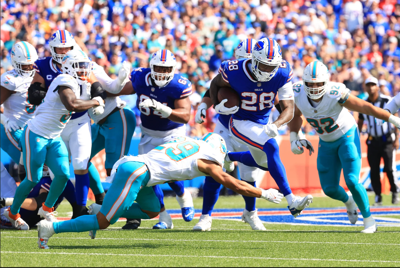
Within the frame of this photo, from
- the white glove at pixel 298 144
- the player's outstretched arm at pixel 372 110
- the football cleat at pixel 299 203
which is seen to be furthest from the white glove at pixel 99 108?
the player's outstretched arm at pixel 372 110

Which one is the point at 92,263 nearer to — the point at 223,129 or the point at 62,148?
the point at 62,148

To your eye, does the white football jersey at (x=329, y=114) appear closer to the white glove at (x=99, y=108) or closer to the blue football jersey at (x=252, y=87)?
the blue football jersey at (x=252, y=87)

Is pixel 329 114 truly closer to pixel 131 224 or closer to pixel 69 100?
pixel 131 224

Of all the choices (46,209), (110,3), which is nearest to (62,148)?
(46,209)

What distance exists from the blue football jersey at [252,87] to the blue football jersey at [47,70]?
6.38 feet

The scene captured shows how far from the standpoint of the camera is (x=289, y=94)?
6492mm

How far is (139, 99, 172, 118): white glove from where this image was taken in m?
6.36

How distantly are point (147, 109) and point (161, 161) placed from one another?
1929 millimetres

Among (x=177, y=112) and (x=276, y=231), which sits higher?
(x=177, y=112)

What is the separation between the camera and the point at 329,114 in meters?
6.56

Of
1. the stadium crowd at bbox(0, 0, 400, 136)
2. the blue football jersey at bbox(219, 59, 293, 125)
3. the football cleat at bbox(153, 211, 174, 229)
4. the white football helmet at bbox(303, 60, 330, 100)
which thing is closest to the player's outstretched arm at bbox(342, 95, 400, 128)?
the white football helmet at bbox(303, 60, 330, 100)

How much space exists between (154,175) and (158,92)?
1987 mm

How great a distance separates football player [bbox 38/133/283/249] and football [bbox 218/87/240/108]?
1130 mm

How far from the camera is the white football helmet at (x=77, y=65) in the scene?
21.2ft
